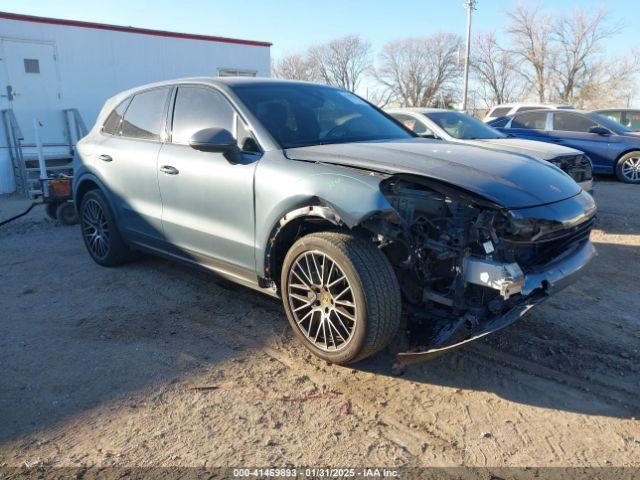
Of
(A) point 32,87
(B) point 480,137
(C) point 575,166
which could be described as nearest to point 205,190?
(C) point 575,166

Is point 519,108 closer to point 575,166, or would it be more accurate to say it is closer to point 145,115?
point 575,166

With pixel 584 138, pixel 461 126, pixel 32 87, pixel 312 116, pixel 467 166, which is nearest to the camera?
pixel 467 166

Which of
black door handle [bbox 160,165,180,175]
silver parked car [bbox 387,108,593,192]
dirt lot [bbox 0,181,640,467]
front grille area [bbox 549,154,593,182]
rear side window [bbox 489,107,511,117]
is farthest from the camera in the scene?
rear side window [bbox 489,107,511,117]

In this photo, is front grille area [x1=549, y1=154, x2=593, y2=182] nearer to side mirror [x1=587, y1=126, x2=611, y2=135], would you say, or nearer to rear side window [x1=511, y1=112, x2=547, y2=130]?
side mirror [x1=587, y1=126, x2=611, y2=135]

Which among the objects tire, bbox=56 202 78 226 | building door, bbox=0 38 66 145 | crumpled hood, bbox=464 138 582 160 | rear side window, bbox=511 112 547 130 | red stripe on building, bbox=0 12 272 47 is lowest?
tire, bbox=56 202 78 226

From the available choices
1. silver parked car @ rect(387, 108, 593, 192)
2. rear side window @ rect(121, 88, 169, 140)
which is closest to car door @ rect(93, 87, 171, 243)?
rear side window @ rect(121, 88, 169, 140)

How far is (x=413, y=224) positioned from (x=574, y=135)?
9.59 meters

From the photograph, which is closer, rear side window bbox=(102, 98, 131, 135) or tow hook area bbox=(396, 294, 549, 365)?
tow hook area bbox=(396, 294, 549, 365)

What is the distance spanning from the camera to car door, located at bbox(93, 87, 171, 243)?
4477 mm

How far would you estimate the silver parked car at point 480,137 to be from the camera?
6.86 metres

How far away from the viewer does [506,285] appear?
2.72 metres

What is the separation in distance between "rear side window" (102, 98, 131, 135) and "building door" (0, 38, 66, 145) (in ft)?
26.9

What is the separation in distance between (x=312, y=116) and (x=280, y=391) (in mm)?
2117

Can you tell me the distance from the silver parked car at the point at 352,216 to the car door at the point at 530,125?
7.58 m
